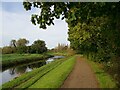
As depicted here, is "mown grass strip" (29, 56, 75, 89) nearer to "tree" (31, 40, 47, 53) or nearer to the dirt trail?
the dirt trail

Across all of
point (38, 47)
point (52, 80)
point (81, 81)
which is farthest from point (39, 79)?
point (38, 47)

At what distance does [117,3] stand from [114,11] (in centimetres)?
50

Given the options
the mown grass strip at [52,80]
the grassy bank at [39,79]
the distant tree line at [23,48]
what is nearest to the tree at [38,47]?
the distant tree line at [23,48]

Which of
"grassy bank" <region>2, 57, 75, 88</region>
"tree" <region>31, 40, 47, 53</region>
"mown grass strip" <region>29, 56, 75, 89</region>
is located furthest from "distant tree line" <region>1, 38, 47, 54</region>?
"mown grass strip" <region>29, 56, 75, 89</region>

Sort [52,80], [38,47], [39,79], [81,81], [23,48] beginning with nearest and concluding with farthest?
1. [81,81]
2. [52,80]
3. [39,79]
4. [23,48]
5. [38,47]

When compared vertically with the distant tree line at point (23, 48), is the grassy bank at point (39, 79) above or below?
below

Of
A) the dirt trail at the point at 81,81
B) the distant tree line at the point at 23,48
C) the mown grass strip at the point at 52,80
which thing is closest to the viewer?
the dirt trail at the point at 81,81

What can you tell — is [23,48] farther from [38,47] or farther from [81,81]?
[81,81]

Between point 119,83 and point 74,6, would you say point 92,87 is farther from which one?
point 74,6

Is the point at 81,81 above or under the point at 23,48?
under

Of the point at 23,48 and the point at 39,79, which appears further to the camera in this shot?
the point at 23,48

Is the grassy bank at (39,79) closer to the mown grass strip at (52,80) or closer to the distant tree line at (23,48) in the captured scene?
the mown grass strip at (52,80)

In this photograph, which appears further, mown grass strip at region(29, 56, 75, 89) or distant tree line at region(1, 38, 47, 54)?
distant tree line at region(1, 38, 47, 54)

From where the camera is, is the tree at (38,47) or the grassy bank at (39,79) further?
the tree at (38,47)
